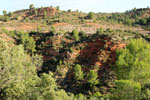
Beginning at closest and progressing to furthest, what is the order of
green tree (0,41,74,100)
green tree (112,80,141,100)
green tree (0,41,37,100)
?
green tree (0,41,74,100)
green tree (0,41,37,100)
green tree (112,80,141,100)

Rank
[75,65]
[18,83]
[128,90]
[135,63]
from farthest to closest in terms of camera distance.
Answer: [75,65] → [135,63] → [128,90] → [18,83]

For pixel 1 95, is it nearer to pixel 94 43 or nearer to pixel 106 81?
pixel 106 81

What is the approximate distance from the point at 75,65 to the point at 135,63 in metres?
18.3

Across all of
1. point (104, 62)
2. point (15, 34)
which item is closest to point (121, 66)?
point (104, 62)

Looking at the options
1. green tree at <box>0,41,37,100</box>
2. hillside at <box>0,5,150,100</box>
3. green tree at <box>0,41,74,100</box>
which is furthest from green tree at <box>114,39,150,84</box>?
green tree at <box>0,41,37,100</box>

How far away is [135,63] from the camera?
26.5m

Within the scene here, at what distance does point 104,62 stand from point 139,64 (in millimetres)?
14260

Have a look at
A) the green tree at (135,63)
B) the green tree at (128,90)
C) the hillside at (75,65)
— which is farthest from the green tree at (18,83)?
the green tree at (135,63)

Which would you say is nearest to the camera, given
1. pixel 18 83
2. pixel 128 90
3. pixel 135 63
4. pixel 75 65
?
pixel 18 83

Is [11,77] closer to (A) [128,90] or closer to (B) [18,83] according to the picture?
(B) [18,83]

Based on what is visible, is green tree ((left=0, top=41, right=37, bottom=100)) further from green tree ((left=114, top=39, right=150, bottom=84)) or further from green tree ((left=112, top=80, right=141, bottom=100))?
green tree ((left=114, top=39, right=150, bottom=84))

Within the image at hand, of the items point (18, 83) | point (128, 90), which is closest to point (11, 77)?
point (18, 83)

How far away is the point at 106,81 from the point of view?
34344mm

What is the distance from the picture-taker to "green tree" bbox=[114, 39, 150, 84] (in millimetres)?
26500
